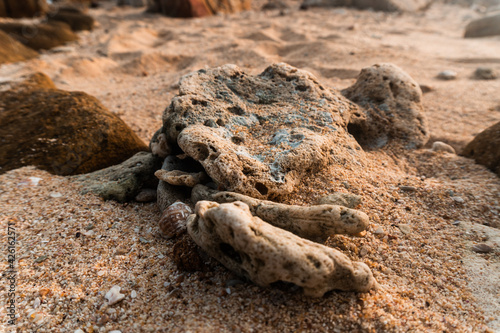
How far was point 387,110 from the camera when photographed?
3.87m

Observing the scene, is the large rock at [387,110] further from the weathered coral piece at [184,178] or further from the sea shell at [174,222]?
the sea shell at [174,222]

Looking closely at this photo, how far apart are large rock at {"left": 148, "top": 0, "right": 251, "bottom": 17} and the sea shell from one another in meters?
9.76

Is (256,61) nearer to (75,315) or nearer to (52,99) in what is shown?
(52,99)

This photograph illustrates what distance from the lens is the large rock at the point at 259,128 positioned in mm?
2559

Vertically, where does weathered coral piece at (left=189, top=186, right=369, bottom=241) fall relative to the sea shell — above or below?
above

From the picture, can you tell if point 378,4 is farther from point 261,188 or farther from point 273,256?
point 273,256

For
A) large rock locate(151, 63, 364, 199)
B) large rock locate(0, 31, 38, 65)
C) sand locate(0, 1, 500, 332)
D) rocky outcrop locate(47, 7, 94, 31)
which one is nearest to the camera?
sand locate(0, 1, 500, 332)

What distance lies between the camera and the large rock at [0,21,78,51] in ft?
26.5

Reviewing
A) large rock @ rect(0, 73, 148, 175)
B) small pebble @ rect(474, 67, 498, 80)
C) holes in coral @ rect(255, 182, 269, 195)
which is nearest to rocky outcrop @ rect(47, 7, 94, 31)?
large rock @ rect(0, 73, 148, 175)

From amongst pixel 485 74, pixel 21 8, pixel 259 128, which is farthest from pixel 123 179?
pixel 21 8

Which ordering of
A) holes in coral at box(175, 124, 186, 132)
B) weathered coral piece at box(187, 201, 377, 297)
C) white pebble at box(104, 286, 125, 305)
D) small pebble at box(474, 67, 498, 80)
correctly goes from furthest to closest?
small pebble at box(474, 67, 498, 80) < holes in coral at box(175, 124, 186, 132) < white pebble at box(104, 286, 125, 305) < weathered coral piece at box(187, 201, 377, 297)

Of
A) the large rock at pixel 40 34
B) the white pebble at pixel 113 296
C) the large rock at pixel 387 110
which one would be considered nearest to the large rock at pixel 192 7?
the large rock at pixel 40 34

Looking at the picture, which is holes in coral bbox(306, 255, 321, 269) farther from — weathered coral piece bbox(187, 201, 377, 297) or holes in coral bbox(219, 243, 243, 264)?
holes in coral bbox(219, 243, 243, 264)

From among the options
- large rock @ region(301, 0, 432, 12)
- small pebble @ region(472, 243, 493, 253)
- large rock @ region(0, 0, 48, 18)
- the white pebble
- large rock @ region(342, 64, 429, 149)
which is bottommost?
the white pebble
